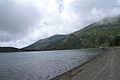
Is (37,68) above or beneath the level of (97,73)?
beneath

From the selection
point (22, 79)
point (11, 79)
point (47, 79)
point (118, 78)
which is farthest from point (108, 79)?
point (11, 79)

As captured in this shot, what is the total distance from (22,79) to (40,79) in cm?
481

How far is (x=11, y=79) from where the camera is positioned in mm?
39750

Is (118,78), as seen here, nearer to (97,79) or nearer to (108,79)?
(108,79)

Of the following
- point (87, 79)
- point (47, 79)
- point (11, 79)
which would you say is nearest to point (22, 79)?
point (11, 79)

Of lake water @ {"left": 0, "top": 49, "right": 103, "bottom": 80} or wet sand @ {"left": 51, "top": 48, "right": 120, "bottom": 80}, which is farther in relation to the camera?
lake water @ {"left": 0, "top": 49, "right": 103, "bottom": 80}

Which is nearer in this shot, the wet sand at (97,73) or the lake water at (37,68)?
the wet sand at (97,73)

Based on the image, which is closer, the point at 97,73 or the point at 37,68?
the point at 97,73

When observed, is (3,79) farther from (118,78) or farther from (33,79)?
(118,78)

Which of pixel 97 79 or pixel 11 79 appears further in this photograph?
pixel 11 79

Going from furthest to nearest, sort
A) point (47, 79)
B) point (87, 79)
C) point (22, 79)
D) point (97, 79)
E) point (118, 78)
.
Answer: point (22, 79) → point (47, 79) → point (87, 79) → point (97, 79) → point (118, 78)

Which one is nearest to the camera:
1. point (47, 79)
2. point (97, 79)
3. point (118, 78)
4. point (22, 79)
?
point (118, 78)

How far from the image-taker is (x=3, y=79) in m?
40.2

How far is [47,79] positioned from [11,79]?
358 inches
